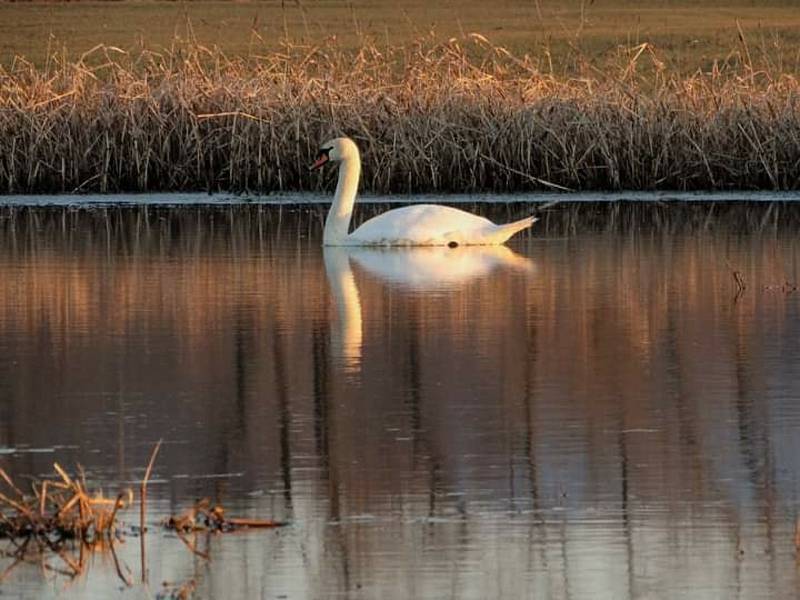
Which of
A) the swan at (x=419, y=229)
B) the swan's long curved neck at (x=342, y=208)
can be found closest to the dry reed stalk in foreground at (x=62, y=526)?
the swan at (x=419, y=229)

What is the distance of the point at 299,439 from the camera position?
26.4 feet

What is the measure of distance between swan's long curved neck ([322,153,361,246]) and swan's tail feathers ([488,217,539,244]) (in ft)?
3.81

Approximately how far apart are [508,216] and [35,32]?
117ft

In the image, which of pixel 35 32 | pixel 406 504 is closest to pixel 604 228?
pixel 406 504

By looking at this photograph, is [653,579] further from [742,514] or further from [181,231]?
[181,231]

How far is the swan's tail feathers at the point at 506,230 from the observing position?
53.5ft

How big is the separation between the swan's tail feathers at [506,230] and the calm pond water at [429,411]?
16.0 inches

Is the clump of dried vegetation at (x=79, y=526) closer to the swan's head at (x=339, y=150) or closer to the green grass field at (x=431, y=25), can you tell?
the swan's head at (x=339, y=150)

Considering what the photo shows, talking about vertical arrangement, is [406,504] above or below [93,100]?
below

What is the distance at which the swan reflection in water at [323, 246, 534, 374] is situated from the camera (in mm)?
12422

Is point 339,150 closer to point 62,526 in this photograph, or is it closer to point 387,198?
point 387,198

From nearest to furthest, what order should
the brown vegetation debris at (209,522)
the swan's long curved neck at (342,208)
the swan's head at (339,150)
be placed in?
the brown vegetation debris at (209,522), the swan's long curved neck at (342,208), the swan's head at (339,150)

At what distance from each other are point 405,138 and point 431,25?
2280 cm

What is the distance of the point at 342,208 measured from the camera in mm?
16781
